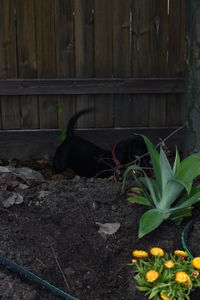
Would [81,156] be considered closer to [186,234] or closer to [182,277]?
[186,234]

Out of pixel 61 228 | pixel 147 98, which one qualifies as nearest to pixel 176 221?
pixel 61 228

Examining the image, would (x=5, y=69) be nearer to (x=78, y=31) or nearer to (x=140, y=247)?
(x=78, y=31)

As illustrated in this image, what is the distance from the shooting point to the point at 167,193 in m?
2.47

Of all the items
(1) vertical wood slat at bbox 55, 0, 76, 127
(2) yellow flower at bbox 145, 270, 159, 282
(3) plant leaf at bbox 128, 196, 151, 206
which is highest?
(1) vertical wood slat at bbox 55, 0, 76, 127

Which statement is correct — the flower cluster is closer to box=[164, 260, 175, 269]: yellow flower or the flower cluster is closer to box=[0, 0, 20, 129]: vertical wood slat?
box=[164, 260, 175, 269]: yellow flower

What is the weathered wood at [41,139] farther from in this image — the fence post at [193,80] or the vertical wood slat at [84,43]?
the fence post at [193,80]

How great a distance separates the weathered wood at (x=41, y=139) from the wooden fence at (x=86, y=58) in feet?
0.32

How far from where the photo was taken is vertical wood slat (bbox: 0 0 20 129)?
4.97 meters

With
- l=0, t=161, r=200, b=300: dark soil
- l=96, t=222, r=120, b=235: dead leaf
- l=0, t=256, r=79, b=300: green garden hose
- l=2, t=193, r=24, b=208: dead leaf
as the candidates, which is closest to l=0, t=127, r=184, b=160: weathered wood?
l=0, t=161, r=200, b=300: dark soil

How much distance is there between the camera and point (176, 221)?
2.58 metres

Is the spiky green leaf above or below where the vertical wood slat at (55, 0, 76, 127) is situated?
below

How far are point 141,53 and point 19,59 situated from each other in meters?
1.35

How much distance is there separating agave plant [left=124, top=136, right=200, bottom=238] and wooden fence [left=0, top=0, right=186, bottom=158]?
2.68 metres

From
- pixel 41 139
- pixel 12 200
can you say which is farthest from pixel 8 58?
pixel 12 200
